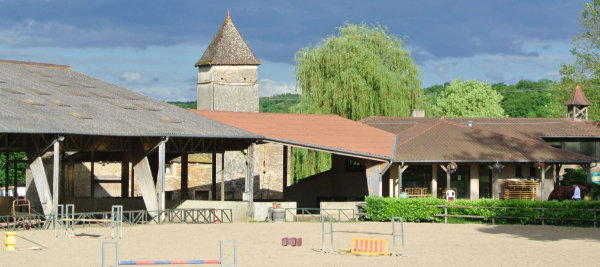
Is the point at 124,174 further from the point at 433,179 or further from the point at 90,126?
the point at 433,179

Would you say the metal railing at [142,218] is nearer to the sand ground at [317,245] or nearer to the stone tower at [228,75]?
the sand ground at [317,245]

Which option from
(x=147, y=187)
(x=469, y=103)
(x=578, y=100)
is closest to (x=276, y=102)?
(x=469, y=103)

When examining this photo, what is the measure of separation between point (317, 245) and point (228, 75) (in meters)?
41.5

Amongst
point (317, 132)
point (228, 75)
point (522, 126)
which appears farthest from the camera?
point (228, 75)

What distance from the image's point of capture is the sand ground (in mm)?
21812

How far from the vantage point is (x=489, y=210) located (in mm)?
34531

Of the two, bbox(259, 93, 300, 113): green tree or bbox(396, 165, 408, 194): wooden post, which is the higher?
bbox(259, 93, 300, 113): green tree

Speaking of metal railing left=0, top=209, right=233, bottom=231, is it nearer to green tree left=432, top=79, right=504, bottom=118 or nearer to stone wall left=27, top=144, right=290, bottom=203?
stone wall left=27, top=144, right=290, bottom=203

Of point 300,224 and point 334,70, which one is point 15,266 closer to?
point 300,224

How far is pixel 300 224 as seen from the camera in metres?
34.8

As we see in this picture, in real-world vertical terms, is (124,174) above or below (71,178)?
above

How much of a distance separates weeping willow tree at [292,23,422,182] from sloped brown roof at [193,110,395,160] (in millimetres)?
9974

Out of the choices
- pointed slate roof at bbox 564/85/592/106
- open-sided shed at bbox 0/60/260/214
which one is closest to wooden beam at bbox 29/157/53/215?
open-sided shed at bbox 0/60/260/214

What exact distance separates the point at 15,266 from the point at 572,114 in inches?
1729
